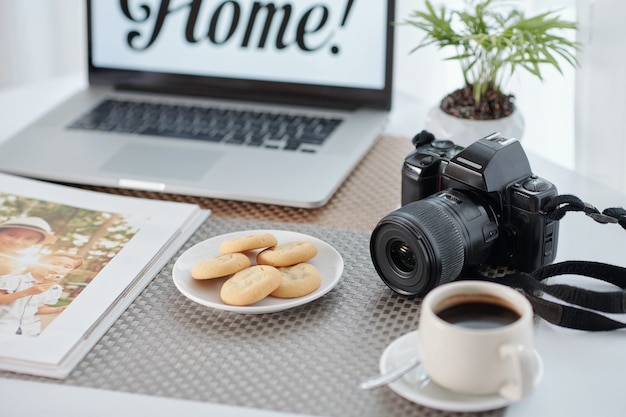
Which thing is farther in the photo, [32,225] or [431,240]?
[32,225]

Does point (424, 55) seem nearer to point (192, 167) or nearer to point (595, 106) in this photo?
point (595, 106)

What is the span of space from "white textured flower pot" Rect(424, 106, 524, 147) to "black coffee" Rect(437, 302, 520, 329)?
0.32 meters

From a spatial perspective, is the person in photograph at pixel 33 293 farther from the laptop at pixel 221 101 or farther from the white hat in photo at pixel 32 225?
the laptop at pixel 221 101

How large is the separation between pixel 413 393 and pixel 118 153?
21.3 inches

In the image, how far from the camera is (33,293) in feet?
2.32

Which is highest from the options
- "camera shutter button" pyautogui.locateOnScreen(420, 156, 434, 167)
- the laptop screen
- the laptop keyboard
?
the laptop screen

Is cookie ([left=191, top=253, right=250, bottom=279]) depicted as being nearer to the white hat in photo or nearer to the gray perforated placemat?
the gray perforated placemat

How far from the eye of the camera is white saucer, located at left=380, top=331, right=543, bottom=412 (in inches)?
21.8

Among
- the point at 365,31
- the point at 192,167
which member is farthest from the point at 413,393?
the point at 365,31

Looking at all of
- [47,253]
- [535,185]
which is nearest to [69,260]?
[47,253]

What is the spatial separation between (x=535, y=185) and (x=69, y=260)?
15.9 inches

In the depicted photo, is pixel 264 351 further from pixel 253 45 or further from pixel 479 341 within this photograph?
pixel 253 45

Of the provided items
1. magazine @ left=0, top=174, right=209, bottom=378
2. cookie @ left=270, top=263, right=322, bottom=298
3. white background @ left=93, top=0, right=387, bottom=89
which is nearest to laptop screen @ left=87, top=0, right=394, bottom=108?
white background @ left=93, top=0, right=387, bottom=89

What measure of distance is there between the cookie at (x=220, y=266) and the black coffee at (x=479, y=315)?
7.7 inches
